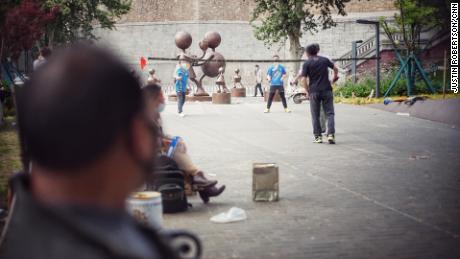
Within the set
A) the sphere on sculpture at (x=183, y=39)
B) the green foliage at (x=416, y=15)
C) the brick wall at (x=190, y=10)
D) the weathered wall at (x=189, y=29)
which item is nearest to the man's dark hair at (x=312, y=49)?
the green foliage at (x=416, y=15)

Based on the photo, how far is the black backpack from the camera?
25.0 feet

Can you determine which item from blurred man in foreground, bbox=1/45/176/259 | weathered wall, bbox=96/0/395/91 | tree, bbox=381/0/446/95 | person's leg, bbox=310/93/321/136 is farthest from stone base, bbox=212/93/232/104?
blurred man in foreground, bbox=1/45/176/259

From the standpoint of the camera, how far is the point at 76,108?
4.86 feet

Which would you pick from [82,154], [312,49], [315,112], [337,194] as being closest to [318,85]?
[315,112]

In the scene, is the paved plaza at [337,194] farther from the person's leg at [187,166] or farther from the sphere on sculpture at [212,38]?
the sphere on sculpture at [212,38]

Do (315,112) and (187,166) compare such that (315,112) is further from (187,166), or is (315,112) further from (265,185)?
(187,166)

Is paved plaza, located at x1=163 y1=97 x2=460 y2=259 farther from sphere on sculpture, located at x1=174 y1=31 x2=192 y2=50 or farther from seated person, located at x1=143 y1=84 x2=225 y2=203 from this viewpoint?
sphere on sculpture, located at x1=174 y1=31 x2=192 y2=50

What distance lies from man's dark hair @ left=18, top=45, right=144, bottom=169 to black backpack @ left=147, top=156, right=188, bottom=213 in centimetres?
603

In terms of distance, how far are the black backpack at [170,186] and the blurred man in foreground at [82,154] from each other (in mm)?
5945

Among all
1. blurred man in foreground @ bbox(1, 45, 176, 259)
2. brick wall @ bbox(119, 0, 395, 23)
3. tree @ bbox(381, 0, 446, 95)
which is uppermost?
brick wall @ bbox(119, 0, 395, 23)

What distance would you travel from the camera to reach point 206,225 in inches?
283

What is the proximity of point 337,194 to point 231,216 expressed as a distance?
200cm

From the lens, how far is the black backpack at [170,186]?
300 inches

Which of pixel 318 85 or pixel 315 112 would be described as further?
pixel 315 112
